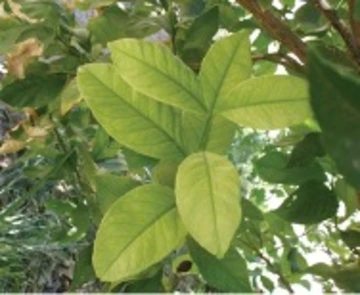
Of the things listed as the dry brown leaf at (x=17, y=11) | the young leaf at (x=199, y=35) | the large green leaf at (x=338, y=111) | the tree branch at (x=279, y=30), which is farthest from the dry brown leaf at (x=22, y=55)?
the large green leaf at (x=338, y=111)

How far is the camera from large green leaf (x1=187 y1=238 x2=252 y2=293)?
481 mm

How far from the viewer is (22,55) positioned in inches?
26.5

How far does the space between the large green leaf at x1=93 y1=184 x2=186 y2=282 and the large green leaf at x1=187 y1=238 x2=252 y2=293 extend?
0.12 m

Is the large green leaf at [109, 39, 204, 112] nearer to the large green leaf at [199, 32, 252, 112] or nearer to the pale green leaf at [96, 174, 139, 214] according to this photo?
the large green leaf at [199, 32, 252, 112]

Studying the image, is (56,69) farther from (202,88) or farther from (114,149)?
(202,88)

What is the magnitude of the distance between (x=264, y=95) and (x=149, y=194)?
0.08 metres

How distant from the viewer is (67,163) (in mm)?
778

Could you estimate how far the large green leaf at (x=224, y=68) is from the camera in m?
0.34

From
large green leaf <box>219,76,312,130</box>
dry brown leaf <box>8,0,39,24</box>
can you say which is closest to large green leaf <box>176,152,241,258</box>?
large green leaf <box>219,76,312,130</box>

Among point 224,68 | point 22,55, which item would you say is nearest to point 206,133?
point 224,68

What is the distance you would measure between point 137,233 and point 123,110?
0.07m

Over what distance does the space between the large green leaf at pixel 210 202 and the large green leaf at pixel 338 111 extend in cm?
14

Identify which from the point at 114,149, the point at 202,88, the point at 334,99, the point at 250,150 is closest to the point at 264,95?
the point at 202,88

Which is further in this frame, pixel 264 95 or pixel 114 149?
pixel 114 149
